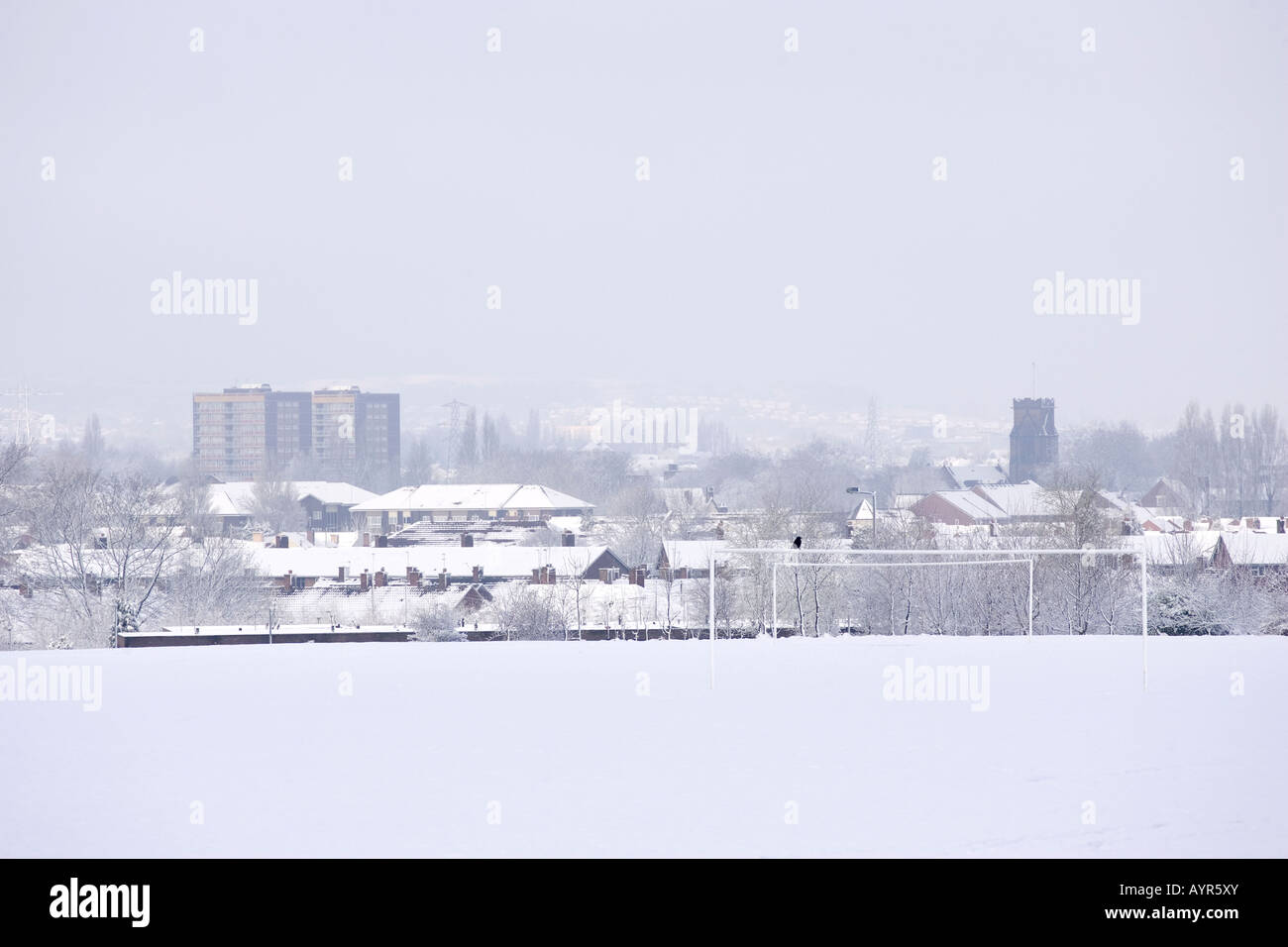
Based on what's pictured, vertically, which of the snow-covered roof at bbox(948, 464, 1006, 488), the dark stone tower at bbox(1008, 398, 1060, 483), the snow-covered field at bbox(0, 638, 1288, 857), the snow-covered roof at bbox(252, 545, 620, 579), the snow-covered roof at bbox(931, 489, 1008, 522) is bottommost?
the snow-covered roof at bbox(252, 545, 620, 579)

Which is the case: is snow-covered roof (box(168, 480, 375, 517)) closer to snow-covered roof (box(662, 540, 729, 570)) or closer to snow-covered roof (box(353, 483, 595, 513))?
snow-covered roof (box(353, 483, 595, 513))

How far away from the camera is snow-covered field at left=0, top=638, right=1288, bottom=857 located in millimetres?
6559

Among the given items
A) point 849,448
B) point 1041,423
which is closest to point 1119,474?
point 1041,423

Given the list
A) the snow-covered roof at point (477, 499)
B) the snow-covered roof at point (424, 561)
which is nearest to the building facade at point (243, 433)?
the snow-covered roof at point (477, 499)

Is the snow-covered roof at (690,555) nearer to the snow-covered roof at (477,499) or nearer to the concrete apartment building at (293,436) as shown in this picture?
the snow-covered roof at (477,499)

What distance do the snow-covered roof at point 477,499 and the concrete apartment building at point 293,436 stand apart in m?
14.0

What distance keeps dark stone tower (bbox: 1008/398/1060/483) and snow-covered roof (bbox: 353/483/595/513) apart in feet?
105

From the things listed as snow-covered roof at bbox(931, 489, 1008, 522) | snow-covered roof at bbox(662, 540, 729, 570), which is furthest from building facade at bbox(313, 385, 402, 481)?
snow-covered roof at bbox(662, 540, 729, 570)

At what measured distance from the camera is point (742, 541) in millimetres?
34469

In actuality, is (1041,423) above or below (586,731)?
above

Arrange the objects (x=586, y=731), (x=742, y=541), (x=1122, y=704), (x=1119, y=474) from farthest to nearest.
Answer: (x=1119, y=474) → (x=742, y=541) → (x=1122, y=704) → (x=586, y=731)

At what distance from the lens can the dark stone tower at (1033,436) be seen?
273 feet
